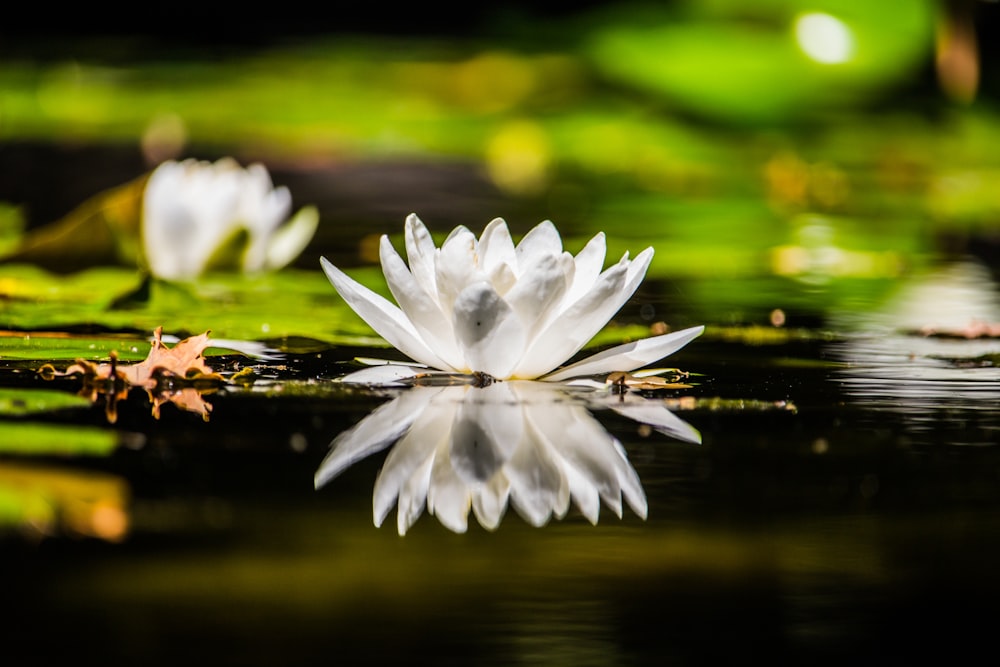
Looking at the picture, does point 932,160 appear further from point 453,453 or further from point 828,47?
point 453,453

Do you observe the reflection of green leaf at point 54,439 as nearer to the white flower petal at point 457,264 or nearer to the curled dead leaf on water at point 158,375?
the curled dead leaf on water at point 158,375

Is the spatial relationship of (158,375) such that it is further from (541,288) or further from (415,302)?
(541,288)

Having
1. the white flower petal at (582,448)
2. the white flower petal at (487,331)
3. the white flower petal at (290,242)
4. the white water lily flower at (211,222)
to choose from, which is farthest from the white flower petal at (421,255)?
the white flower petal at (290,242)

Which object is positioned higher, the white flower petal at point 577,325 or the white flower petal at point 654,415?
the white flower petal at point 577,325

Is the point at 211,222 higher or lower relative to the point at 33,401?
higher

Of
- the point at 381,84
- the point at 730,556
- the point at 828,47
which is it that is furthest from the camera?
the point at 381,84

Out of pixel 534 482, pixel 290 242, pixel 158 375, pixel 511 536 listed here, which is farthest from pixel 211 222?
pixel 511 536

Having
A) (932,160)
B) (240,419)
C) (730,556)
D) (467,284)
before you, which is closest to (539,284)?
(467,284)
